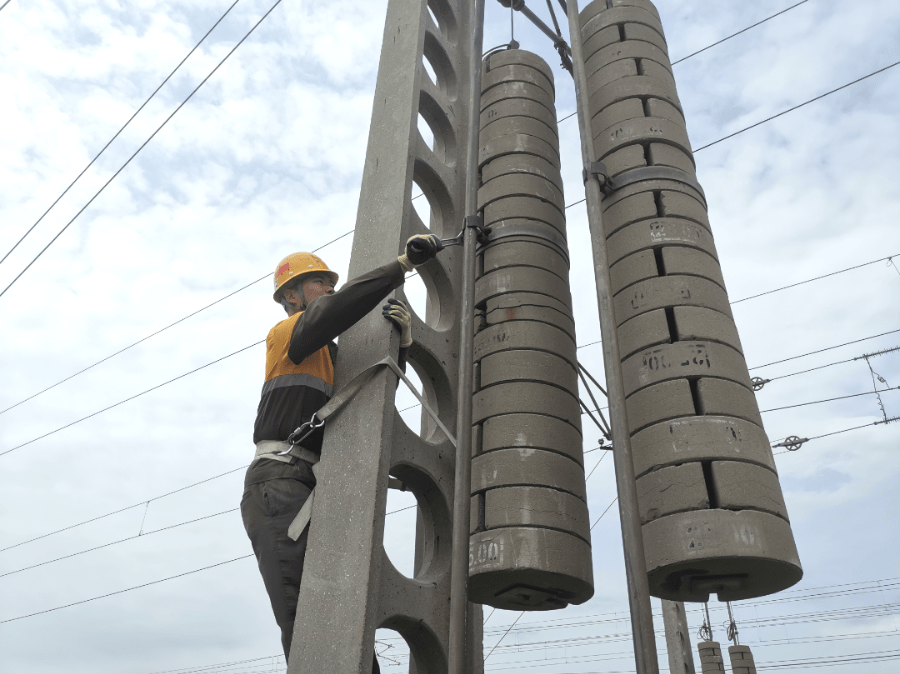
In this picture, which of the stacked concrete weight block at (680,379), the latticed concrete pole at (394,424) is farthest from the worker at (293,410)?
the stacked concrete weight block at (680,379)

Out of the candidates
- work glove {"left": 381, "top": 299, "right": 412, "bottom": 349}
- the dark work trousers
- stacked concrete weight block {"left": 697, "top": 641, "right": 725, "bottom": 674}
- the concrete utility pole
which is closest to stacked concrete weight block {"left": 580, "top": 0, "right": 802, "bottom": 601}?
work glove {"left": 381, "top": 299, "right": 412, "bottom": 349}

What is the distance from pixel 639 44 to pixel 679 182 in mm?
1505

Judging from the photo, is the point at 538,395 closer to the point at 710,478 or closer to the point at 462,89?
the point at 710,478

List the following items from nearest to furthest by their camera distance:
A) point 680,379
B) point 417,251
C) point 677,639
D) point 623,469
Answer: point 623,469
point 680,379
point 417,251
point 677,639

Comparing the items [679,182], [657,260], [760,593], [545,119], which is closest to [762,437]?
[760,593]

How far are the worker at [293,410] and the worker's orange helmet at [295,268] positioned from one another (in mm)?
565

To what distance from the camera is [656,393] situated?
4113 mm

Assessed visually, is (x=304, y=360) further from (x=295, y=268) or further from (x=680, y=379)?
(x=680, y=379)

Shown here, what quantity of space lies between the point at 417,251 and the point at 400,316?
1.33 ft

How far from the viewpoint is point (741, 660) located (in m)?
25.1

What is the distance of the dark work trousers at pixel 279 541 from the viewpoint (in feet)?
12.6

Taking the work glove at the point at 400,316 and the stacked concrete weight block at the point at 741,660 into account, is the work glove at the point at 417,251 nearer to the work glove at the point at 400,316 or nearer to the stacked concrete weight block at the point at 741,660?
the work glove at the point at 400,316

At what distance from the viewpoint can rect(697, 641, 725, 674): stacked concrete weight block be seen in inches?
928

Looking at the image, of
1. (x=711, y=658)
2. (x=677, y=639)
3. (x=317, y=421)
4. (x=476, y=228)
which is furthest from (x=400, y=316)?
(x=711, y=658)
